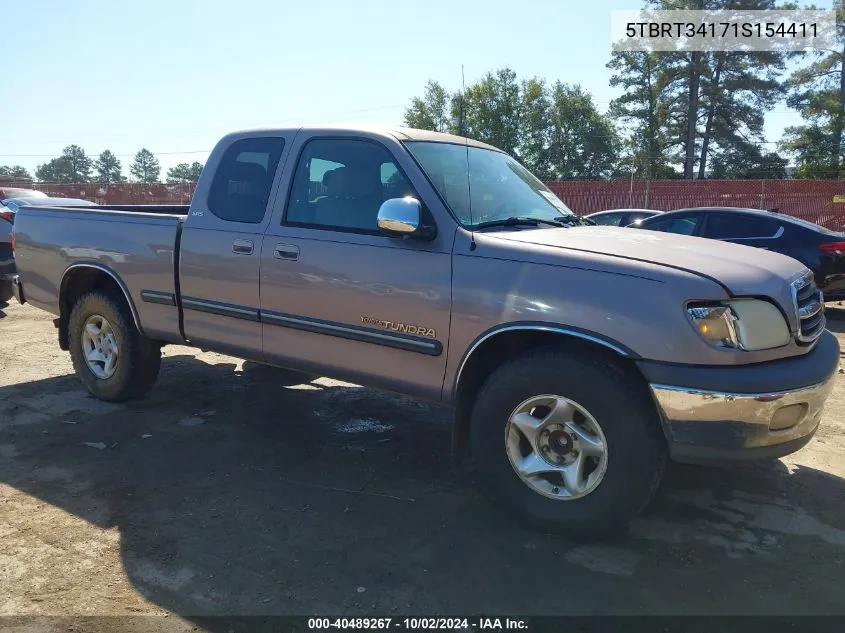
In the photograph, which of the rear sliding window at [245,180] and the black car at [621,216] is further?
the black car at [621,216]

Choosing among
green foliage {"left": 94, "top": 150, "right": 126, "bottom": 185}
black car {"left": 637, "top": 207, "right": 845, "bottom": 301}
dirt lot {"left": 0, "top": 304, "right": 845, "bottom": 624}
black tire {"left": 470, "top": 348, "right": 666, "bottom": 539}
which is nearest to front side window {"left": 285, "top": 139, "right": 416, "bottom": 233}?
black tire {"left": 470, "top": 348, "right": 666, "bottom": 539}

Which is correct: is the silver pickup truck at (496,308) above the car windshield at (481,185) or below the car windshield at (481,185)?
below

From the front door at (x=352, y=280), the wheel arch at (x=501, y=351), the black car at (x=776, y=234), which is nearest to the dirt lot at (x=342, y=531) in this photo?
the wheel arch at (x=501, y=351)

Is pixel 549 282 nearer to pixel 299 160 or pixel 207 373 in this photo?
pixel 299 160

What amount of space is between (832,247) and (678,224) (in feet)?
6.09

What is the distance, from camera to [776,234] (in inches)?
357

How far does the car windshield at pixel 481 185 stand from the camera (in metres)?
3.81

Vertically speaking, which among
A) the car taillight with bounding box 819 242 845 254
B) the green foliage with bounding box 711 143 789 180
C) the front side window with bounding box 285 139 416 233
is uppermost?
the green foliage with bounding box 711 143 789 180

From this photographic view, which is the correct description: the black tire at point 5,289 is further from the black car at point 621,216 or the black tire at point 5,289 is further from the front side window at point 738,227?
the front side window at point 738,227

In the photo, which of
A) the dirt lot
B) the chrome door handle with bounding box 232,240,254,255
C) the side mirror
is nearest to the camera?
the dirt lot

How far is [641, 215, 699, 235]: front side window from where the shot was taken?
942 centimetres

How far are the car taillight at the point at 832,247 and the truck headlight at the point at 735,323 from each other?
6.76 metres

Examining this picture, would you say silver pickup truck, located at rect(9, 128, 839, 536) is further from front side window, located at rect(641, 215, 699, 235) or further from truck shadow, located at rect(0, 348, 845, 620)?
front side window, located at rect(641, 215, 699, 235)

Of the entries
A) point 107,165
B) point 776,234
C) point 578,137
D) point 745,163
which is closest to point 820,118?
point 745,163
